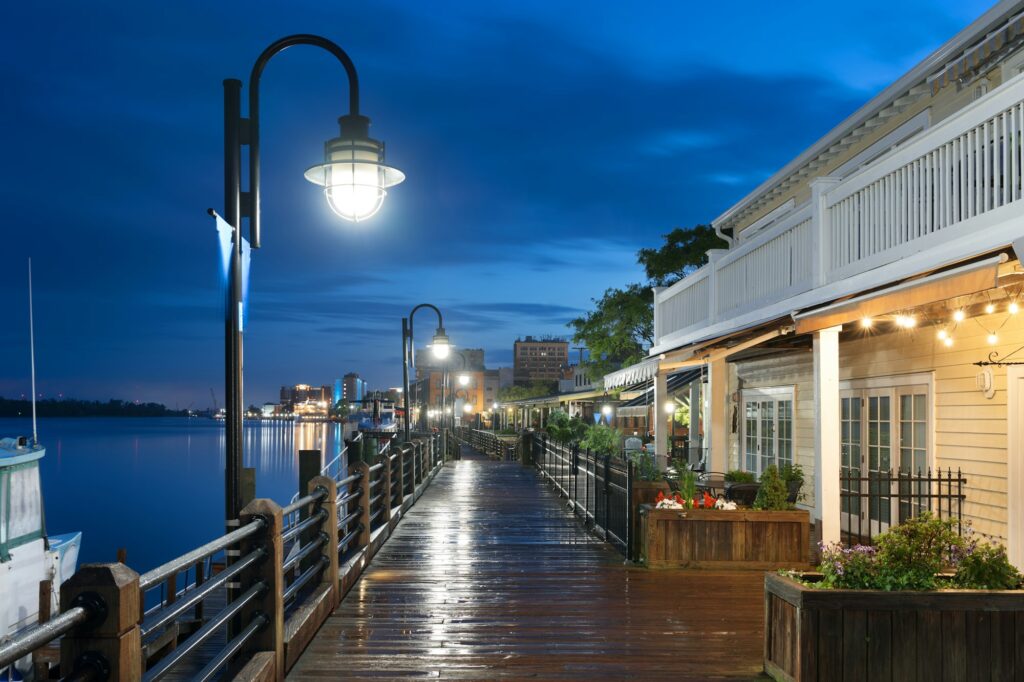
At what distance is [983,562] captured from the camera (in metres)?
5.85

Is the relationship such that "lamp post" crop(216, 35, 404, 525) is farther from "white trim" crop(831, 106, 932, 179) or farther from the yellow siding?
the yellow siding

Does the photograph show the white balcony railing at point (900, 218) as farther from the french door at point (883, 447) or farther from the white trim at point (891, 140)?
the french door at point (883, 447)

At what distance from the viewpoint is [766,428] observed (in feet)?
58.3

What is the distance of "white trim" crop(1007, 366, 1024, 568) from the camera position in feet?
31.6

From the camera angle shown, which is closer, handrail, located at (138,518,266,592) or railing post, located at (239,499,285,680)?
handrail, located at (138,518,266,592)

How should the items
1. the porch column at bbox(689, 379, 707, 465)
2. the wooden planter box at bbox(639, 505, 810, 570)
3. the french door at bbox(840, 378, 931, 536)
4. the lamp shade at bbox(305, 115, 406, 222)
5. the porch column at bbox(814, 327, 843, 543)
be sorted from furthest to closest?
the porch column at bbox(689, 379, 707, 465)
the french door at bbox(840, 378, 931, 536)
the wooden planter box at bbox(639, 505, 810, 570)
the porch column at bbox(814, 327, 843, 543)
the lamp shade at bbox(305, 115, 406, 222)

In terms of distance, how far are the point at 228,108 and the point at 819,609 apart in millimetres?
5195

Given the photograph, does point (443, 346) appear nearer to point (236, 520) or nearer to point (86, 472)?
point (236, 520)

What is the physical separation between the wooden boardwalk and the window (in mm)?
5124

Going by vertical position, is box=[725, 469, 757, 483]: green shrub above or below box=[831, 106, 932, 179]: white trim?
below

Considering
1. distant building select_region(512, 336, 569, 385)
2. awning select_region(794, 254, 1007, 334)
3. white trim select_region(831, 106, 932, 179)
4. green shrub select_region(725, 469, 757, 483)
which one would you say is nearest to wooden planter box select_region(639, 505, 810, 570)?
awning select_region(794, 254, 1007, 334)

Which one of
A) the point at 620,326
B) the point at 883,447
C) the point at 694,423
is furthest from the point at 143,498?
the point at 883,447

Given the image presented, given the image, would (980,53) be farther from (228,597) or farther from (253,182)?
A: (228,597)

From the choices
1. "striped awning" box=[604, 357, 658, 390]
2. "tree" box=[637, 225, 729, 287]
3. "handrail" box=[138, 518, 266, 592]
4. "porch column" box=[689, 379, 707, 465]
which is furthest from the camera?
"tree" box=[637, 225, 729, 287]
